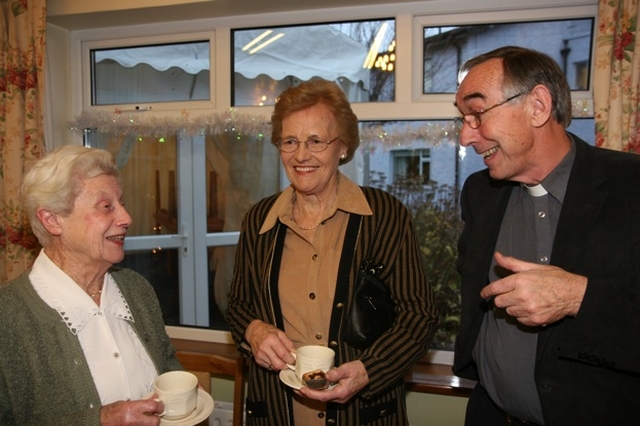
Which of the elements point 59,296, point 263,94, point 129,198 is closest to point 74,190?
point 59,296

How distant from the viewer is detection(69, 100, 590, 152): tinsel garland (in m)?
2.67

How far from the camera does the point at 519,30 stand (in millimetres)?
2641

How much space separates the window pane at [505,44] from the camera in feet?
8.43

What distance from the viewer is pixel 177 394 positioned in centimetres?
125

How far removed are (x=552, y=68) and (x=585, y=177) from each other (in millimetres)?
333

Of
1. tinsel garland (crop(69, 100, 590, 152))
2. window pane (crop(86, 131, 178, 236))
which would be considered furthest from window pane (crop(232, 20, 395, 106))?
window pane (crop(86, 131, 178, 236))

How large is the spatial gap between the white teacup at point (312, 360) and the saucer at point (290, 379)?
2 centimetres

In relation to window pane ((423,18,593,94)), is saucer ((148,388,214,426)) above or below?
below

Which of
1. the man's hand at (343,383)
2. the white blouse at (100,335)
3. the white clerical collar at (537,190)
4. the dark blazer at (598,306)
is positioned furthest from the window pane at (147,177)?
the dark blazer at (598,306)

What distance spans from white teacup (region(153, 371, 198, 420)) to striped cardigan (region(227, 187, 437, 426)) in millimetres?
430

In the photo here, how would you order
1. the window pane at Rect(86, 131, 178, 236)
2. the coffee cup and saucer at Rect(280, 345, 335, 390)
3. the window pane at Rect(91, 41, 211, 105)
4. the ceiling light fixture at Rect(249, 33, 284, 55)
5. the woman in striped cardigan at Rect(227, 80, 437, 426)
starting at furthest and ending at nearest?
the window pane at Rect(86, 131, 178, 236) < the window pane at Rect(91, 41, 211, 105) < the ceiling light fixture at Rect(249, 33, 284, 55) < the woman in striped cardigan at Rect(227, 80, 437, 426) < the coffee cup and saucer at Rect(280, 345, 335, 390)

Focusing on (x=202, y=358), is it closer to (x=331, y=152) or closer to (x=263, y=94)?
(x=331, y=152)

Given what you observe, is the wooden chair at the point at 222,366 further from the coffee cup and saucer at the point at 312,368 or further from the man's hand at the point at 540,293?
the man's hand at the point at 540,293

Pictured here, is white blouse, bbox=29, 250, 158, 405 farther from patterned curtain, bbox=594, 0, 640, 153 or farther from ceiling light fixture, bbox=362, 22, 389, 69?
patterned curtain, bbox=594, 0, 640, 153
